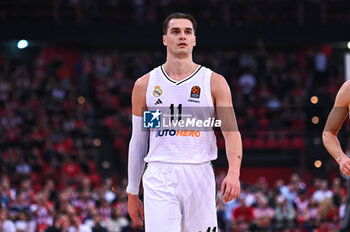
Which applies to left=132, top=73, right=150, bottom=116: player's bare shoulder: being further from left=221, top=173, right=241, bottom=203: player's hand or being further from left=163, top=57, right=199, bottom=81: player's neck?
left=221, top=173, right=241, bottom=203: player's hand

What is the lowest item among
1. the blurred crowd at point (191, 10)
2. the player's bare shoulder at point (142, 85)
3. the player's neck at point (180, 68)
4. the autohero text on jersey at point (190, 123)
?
the autohero text on jersey at point (190, 123)

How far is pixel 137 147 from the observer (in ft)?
20.5

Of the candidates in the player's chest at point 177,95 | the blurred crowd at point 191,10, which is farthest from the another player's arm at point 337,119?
the blurred crowd at point 191,10

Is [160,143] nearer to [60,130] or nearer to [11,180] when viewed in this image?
[11,180]

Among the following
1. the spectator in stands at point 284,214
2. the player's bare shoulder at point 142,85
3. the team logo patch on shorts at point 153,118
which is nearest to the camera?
the team logo patch on shorts at point 153,118

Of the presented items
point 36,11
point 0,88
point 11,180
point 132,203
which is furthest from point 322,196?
point 36,11

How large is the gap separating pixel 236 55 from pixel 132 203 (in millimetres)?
24991

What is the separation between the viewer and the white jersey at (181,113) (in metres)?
5.93

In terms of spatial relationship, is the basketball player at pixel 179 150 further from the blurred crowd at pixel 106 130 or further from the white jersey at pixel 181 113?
the blurred crowd at pixel 106 130

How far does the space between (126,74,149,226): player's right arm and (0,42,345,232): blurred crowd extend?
25.1 feet

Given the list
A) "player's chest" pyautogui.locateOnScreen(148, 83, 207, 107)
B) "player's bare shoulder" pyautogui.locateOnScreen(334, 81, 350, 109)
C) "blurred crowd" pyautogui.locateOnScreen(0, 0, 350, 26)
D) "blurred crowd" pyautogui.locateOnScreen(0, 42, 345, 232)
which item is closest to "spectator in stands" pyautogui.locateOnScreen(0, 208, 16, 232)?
"blurred crowd" pyautogui.locateOnScreen(0, 42, 345, 232)

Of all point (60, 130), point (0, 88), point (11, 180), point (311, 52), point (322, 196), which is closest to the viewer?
point (322, 196)

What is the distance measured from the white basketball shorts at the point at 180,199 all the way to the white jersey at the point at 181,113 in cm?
10

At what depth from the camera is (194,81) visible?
19.9ft
